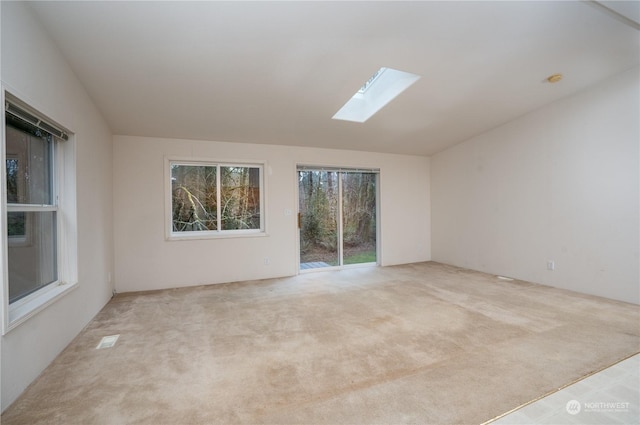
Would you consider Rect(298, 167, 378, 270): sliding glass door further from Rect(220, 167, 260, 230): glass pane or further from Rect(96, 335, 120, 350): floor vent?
Rect(96, 335, 120, 350): floor vent

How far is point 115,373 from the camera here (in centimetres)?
200

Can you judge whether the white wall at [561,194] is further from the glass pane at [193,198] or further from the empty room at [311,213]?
the glass pane at [193,198]

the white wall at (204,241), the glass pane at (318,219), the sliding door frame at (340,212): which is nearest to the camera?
the white wall at (204,241)

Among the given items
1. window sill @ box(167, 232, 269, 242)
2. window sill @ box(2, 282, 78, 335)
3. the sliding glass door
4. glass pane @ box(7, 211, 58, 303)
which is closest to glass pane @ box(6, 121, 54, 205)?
glass pane @ box(7, 211, 58, 303)

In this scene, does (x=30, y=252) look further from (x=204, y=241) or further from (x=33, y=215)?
(x=204, y=241)

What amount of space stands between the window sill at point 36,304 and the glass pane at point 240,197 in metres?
2.34

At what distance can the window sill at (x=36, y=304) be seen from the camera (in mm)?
1682

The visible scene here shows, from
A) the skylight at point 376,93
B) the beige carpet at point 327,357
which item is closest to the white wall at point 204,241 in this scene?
the beige carpet at point 327,357

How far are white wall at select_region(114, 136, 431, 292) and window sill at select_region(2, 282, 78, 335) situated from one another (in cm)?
162

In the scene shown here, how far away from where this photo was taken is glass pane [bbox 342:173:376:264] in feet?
18.0

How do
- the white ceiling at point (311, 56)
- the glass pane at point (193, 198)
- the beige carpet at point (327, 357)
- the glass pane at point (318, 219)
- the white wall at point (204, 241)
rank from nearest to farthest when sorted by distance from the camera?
the beige carpet at point (327, 357), the white ceiling at point (311, 56), the white wall at point (204, 241), the glass pane at point (193, 198), the glass pane at point (318, 219)

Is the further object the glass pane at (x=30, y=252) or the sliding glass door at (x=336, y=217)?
the sliding glass door at (x=336, y=217)

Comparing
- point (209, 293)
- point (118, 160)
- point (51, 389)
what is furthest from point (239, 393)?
point (118, 160)

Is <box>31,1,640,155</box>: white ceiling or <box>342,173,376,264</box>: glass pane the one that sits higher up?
<box>31,1,640,155</box>: white ceiling
